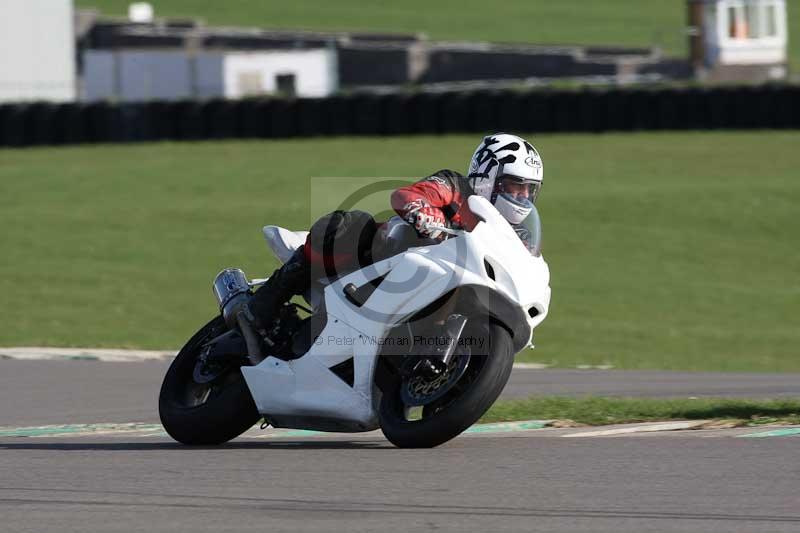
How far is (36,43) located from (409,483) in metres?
42.9

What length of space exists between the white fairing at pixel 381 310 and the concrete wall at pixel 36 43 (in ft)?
129

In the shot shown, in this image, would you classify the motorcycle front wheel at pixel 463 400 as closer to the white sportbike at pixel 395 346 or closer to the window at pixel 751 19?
the white sportbike at pixel 395 346

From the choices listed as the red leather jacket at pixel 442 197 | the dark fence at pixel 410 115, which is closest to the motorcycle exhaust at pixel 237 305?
the red leather jacket at pixel 442 197

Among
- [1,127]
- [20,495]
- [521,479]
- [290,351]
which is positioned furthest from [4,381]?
[1,127]

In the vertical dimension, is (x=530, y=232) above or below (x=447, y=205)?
below

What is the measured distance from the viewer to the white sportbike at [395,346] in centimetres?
629

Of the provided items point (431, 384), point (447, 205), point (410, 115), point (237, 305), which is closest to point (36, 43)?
point (410, 115)

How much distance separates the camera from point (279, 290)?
274 inches

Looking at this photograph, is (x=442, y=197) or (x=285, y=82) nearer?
(x=442, y=197)

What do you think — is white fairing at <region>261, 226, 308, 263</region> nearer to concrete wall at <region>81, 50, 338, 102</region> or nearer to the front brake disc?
the front brake disc

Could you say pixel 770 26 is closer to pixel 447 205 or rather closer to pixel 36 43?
pixel 36 43

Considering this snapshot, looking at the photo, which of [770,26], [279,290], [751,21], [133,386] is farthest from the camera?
[770,26]

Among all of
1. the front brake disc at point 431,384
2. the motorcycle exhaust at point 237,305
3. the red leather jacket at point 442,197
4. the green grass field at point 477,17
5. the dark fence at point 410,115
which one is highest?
the green grass field at point 477,17

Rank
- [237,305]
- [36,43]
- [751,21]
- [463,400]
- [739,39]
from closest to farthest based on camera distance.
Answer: [463,400], [237,305], [36,43], [739,39], [751,21]
